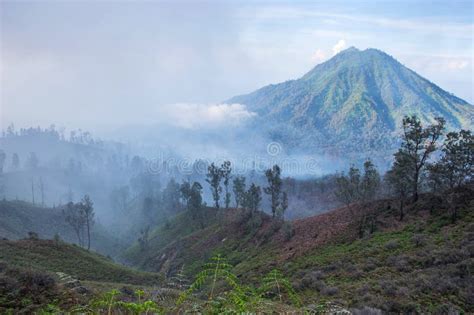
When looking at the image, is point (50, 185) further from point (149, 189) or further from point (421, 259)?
point (421, 259)

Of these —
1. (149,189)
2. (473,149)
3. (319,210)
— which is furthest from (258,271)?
(149,189)

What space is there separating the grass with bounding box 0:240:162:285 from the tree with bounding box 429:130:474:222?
3577 cm

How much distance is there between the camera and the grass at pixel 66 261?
3772 cm

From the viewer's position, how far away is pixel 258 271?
36125mm

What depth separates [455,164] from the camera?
3506 centimetres

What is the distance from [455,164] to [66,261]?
47.1 m

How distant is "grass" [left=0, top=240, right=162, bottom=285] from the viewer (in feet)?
124

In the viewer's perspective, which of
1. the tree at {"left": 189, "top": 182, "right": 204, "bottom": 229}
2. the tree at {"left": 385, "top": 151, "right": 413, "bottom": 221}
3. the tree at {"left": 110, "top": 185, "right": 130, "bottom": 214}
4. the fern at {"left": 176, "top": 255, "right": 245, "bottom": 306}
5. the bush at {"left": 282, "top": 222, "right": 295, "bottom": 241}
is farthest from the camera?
the tree at {"left": 110, "top": 185, "right": 130, "bottom": 214}

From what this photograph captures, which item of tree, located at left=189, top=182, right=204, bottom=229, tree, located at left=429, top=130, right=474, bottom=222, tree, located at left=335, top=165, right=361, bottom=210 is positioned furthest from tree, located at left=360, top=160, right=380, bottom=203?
tree, located at left=189, top=182, right=204, bottom=229

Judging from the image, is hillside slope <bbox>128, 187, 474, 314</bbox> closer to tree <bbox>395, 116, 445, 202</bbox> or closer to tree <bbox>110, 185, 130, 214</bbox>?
tree <bbox>395, 116, 445, 202</bbox>

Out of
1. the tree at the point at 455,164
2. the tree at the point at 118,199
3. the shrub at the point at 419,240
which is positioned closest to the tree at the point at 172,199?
the tree at the point at 118,199

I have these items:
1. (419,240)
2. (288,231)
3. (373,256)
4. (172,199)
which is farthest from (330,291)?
(172,199)

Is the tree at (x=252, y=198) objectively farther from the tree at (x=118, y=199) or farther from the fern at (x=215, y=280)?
the tree at (x=118, y=199)

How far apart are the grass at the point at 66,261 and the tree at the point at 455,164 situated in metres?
35.8
